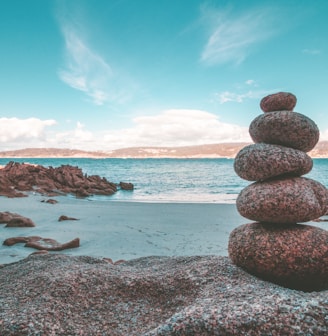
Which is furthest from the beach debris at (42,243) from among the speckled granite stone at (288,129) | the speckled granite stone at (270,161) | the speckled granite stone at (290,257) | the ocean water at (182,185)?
the ocean water at (182,185)

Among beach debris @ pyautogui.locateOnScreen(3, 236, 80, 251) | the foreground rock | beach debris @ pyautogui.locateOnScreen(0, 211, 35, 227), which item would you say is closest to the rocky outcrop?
beach debris @ pyautogui.locateOnScreen(0, 211, 35, 227)

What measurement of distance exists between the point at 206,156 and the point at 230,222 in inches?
7305

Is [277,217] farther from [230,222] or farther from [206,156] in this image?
[206,156]

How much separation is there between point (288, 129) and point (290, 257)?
2.14 meters

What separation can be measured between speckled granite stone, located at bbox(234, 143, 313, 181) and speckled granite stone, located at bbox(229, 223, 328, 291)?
0.95m

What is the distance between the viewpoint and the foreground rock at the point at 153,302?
276 centimetres

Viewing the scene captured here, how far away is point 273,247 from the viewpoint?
425 cm

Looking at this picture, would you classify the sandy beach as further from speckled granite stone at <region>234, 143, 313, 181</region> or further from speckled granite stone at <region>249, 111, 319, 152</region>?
speckled granite stone at <region>249, 111, 319, 152</region>

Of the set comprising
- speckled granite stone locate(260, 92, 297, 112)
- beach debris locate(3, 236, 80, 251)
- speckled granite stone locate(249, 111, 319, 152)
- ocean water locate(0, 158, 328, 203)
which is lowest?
ocean water locate(0, 158, 328, 203)

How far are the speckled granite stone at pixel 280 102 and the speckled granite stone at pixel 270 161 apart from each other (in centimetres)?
92

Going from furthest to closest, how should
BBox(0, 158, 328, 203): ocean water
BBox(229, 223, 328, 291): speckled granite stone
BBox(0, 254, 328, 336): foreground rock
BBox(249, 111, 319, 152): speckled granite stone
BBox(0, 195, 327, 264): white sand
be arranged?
BBox(0, 158, 328, 203): ocean water, BBox(0, 195, 327, 264): white sand, BBox(249, 111, 319, 152): speckled granite stone, BBox(229, 223, 328, 291): speckled granite stone, BBox(0, 254, 328, 336): foreground rock

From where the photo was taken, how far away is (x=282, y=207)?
435 cm

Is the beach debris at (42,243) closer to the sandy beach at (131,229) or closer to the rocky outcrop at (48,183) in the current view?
the sandy beach at (131,229)

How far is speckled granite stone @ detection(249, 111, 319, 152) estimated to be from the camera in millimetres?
4855
